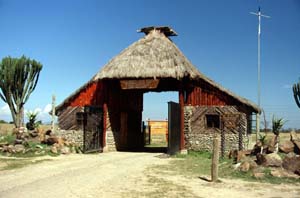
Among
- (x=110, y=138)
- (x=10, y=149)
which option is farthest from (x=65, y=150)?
(x=110, y=138)

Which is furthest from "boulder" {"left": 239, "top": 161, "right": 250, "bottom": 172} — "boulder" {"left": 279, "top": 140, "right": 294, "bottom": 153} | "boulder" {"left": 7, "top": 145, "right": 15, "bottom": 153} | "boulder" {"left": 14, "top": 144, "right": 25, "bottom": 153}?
"boulder" {"left": 7, "top": 145, "right": 15, "bottom": 153}

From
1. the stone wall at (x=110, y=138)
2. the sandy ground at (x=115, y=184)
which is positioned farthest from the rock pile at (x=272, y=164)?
the stone wall at (x=110, y=138)

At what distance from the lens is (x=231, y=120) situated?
23078 mm

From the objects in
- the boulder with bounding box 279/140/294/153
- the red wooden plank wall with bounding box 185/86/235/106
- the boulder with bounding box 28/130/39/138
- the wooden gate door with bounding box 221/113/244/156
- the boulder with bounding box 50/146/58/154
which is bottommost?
the boulder with bounding box 50/146/58/154

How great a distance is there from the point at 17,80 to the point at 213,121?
12.8m

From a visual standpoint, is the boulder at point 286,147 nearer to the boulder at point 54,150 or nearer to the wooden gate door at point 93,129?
the wooden gate door at point 93,129

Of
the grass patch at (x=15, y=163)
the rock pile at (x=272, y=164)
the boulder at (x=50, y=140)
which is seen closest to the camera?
the rock pile at (x=272, y=164)

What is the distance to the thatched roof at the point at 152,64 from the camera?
23.0 m

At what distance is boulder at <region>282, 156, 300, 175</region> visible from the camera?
48.9ft

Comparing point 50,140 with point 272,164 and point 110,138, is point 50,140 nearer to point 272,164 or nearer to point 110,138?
point 110,138

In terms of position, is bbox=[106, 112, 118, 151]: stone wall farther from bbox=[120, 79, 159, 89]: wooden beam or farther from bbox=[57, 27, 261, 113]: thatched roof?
bbox=[57, 27, 261, 113]: thatched roof

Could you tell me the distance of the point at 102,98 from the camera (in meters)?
25.3

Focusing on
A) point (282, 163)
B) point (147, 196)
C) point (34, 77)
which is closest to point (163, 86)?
point (34, 77)

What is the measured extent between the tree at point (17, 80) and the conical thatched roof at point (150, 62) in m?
6.21
